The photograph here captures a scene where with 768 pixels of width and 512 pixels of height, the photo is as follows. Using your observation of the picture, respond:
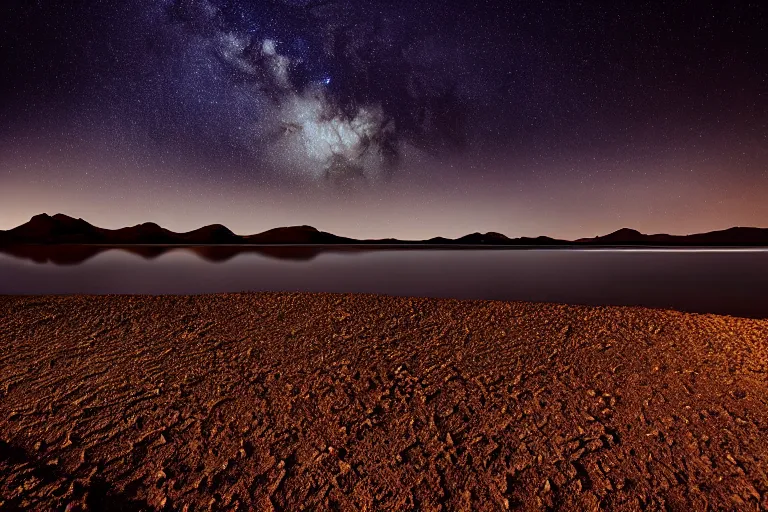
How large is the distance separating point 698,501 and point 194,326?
1110 centimetres

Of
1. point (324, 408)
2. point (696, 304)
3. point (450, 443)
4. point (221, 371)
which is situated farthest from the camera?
point (696, 304)

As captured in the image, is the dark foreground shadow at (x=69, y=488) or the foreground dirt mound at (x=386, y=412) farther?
the foreground dirt mound at (x=386, y=412)

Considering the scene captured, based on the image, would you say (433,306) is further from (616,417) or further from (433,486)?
(433,486)

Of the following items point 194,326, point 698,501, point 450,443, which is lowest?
point 698,501

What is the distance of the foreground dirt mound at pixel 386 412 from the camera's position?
495 cm

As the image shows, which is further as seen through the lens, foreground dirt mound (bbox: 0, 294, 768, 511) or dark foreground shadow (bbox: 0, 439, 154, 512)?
foreground dirt mound (bbox: 0, 294, 768, 511)

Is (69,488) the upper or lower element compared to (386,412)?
lower

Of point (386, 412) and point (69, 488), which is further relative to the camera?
point (386, 412)

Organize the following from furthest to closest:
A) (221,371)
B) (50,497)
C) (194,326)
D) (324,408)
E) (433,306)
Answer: (433,306) → (194,326) → (221,371) → (324,408) → (50,497)

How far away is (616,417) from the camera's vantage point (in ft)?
20.5

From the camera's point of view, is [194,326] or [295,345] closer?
[295,345]

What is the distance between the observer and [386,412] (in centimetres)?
646

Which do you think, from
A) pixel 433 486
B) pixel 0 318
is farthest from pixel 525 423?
pixel 0 318

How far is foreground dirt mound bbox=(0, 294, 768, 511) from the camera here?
495 cm
